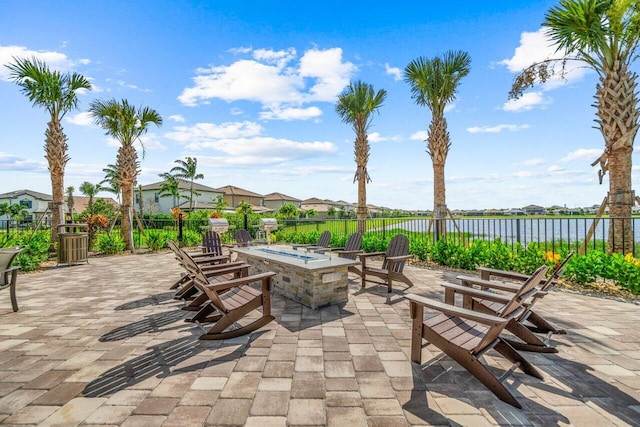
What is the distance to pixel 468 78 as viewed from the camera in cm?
893

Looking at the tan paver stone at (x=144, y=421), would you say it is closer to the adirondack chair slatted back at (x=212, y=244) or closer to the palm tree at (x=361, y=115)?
the adirondack chair slatted back at (x=212, y=244)

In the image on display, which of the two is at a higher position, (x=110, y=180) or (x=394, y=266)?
(x=110, y=180)

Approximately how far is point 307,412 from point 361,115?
1137 cm

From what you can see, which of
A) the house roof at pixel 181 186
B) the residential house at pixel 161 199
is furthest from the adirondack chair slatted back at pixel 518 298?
the house roof at pixel 181 186

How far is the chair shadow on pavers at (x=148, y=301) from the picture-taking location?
4.29 metres

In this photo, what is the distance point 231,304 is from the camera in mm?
3227

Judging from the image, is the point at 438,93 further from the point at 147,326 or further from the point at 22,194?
the point at 22,194

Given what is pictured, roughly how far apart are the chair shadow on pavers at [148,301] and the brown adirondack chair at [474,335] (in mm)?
3845

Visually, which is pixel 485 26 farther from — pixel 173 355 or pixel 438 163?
pixel 173 355

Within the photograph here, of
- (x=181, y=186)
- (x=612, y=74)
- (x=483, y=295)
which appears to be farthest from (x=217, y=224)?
(x=181, y=186)

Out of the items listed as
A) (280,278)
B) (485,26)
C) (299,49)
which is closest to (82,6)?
(299,49)

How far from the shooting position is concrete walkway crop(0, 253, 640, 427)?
1.89 meters

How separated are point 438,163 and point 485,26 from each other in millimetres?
3719

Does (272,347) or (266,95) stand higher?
(266,95)
